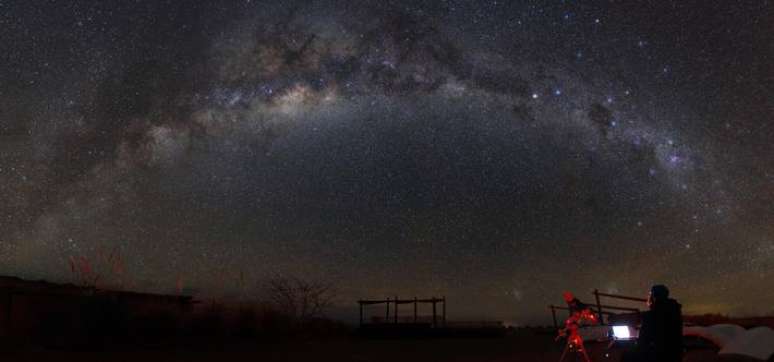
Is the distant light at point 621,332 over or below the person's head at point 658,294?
below

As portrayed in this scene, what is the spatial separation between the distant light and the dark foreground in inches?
338

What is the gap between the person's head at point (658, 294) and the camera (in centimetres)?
644

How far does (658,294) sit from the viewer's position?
6457 millimetres

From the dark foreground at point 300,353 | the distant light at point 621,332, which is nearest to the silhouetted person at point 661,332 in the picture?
the distant light at point 621,332

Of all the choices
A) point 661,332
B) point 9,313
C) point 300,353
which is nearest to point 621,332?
point 661,332

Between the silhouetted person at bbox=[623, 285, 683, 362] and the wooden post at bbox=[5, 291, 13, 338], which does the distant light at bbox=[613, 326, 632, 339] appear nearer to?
the silhouetted person at bbox=[623, 285, 683, 362]

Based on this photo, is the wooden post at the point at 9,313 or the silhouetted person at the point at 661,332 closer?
the silhouetted person at the point at 661,332

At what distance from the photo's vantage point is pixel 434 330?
94.9ft

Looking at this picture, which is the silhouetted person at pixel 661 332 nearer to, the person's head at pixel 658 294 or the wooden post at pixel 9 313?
the person's head at pixel 658 294

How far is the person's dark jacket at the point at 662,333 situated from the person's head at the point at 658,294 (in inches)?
1.2

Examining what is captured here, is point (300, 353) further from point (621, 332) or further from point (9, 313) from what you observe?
point (621, 332)

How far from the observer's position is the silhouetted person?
6363mm

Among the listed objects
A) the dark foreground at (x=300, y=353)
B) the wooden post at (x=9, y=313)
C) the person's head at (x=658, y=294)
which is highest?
the person's head at (x=658, y=294)

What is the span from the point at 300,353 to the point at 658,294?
12999 mm
